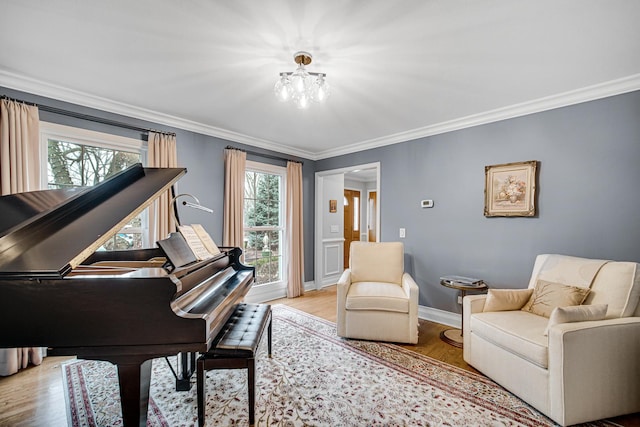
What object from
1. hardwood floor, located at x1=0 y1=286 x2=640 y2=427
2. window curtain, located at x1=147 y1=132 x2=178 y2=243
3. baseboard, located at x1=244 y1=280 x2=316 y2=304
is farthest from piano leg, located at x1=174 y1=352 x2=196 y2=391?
baseboard, located at x1=244 y1=280 x2=316 y2=304

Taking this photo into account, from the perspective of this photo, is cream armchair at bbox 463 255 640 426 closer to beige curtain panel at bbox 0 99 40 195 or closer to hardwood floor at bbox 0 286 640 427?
hardwood floor at bbox 0 286 640 427

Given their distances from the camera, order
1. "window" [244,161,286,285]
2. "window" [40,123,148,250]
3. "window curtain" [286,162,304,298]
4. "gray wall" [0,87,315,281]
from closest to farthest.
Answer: "window" [40,123,148,250], "gray wall" [0,87,315,281], "window" [244,161,286,285], "window curtain" [286,162,304,298]

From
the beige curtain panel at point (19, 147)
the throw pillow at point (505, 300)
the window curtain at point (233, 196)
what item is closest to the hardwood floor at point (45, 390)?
the throw pillow at point (505, 300)

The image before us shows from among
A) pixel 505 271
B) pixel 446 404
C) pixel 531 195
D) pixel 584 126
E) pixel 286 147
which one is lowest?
pixel 446 404

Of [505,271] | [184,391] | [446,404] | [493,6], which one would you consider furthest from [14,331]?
[505,271]

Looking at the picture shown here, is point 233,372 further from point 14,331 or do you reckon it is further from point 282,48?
point 282,48

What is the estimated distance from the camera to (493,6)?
5.12ft

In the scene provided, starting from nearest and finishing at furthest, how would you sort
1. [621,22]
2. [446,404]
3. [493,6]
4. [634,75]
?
1. [493,6]
2. [621,22]
3. [446,404]
4. [634,75]

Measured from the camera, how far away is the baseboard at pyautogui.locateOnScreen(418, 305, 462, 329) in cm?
334

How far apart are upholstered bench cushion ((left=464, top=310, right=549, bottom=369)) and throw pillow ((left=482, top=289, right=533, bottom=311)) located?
0.05 meters

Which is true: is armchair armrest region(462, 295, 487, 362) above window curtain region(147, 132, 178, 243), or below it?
below

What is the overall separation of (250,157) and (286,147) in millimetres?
666

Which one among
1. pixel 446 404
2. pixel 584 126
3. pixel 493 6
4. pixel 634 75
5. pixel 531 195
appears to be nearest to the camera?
pixel 493 6

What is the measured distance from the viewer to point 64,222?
1.53 metres
